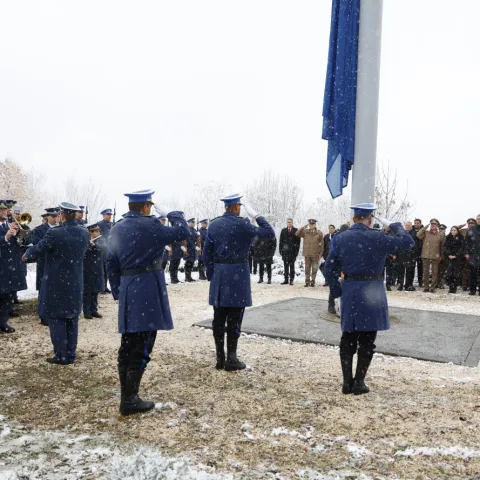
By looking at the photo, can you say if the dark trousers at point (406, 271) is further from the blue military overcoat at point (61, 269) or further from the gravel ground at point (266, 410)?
the blue military overcoat at point (61, 269)

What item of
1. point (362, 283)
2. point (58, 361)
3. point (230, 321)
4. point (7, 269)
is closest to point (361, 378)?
point (362, 283)

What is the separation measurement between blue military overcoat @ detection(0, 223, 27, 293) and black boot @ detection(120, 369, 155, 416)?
4.05 metres

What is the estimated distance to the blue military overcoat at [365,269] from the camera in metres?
4.59

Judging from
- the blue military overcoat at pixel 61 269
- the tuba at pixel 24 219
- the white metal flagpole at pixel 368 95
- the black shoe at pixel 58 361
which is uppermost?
the white metal flagpole at pixel 368 95

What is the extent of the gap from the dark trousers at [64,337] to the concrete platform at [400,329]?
2.55 meters

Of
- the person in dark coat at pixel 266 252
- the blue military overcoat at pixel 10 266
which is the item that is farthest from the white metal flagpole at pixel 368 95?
the person in dark coat at pixel 266 252

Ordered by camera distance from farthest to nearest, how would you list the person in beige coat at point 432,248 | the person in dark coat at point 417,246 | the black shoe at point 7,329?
the person in dark coat at point 417,246, the person in beige coat at point 432,248, the black shoe at point 7,329

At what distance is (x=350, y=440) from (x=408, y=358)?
9.34ft

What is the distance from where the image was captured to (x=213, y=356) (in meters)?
6.16

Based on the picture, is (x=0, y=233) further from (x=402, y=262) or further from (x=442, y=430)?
(x=402, y=262)

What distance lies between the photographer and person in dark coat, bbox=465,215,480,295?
41.2 feet

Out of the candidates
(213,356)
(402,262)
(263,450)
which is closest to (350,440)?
(263,450)

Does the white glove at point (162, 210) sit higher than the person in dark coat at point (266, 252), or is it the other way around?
the white glove at point (162, 210)

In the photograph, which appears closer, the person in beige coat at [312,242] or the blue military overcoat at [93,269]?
the blue military overcoat at [93,269]
